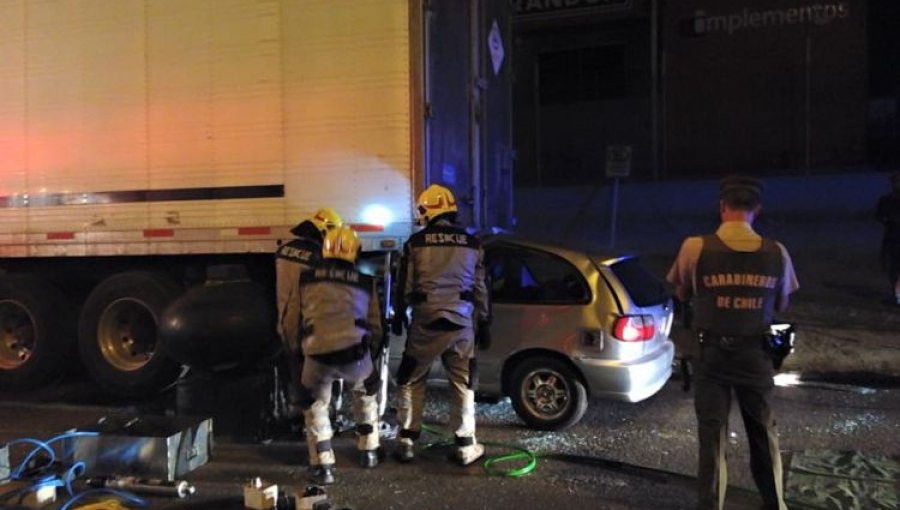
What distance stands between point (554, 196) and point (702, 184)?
3165mm

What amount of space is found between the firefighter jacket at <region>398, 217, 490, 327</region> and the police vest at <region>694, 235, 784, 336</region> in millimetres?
1771

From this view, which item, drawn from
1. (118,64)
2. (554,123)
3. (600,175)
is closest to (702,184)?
A: (600,175)

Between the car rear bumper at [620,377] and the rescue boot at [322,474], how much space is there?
1.92m

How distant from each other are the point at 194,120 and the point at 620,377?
13.5 ft

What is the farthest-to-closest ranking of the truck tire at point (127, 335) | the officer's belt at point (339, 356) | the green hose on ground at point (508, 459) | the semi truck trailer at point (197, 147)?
the truck tire at point (127, 335)
the semi truck trailer at point (197, 147)
the green hose on ground at point (508, 459)
the officer's belt at point (339, 356)

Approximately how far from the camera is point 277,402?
5.90 m

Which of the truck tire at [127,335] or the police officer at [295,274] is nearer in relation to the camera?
the police officer at [295,274]

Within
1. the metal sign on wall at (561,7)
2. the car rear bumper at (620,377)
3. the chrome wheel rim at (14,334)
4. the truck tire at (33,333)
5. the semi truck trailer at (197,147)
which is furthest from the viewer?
the metal sign on wall at (561,7)

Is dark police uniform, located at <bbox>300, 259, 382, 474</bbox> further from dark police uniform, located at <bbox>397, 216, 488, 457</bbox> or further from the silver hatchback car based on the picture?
the silver hatchback car

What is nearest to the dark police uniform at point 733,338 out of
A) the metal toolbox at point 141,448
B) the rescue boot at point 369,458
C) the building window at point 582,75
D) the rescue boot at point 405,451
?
the rescue boot at point 405,451

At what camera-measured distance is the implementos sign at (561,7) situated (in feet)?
60.8

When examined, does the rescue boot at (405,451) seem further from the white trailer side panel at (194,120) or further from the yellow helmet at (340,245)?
the white trailer side panel at (194,120)

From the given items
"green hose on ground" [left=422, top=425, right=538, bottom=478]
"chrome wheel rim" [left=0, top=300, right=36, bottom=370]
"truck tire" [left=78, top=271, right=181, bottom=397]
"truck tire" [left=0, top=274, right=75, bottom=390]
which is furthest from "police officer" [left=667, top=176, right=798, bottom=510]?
"chrome wheel rim" [left=0, top=300, right=36, bottom=370]

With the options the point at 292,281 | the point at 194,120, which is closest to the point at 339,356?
the point at 292,281
